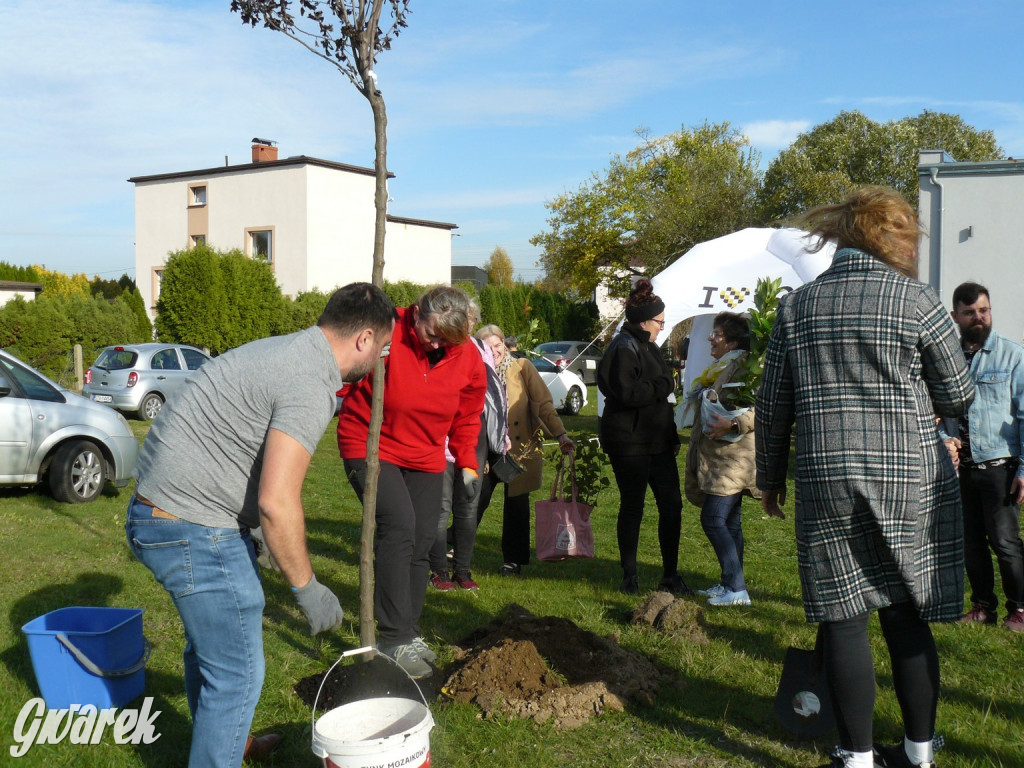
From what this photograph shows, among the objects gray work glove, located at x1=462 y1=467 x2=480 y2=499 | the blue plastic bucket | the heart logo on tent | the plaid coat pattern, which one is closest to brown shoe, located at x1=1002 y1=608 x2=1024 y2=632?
the plaid coat pattern

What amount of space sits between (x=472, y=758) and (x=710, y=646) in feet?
5.69

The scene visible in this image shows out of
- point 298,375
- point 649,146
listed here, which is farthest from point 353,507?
point 649,146

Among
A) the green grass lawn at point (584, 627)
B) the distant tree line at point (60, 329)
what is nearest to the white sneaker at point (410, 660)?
the green grass lawn at point (584, 627)

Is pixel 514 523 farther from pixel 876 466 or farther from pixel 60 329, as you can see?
pixel 60 329

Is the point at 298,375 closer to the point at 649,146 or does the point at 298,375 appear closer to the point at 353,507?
the point at 353,507

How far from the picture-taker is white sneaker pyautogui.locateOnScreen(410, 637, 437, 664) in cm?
446

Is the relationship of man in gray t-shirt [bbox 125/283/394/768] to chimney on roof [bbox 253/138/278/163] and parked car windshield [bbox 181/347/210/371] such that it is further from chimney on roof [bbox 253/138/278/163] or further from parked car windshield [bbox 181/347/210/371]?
→ chimney on roof [bbox 253/138/278/163]

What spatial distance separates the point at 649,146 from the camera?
44.6 metres

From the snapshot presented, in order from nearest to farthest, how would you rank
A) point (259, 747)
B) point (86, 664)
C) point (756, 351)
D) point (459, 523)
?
point (259, 747) < point (86, 664) < point (756, 351) < point (459, 523)

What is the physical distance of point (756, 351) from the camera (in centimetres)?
554

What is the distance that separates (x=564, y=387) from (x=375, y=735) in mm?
19047

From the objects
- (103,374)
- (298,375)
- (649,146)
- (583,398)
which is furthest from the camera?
(649,146)

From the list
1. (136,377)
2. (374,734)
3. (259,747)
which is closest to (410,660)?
(259,747)

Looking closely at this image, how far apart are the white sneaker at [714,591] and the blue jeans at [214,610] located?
3.68 metres
